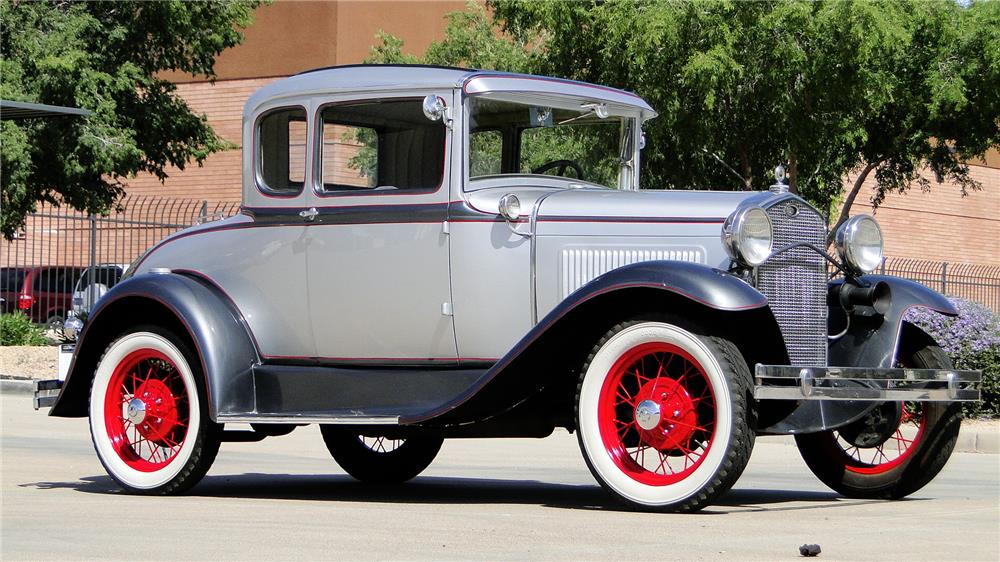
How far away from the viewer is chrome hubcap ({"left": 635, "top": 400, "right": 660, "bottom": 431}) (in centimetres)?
652

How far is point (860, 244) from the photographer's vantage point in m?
7.38

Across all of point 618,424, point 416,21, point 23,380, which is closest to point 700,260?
point 618,424

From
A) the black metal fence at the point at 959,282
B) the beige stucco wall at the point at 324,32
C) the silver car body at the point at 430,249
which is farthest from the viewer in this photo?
the beige stucco wall at the point at 324,32

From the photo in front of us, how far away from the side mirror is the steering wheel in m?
0.79

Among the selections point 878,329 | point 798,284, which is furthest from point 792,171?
point 798,284

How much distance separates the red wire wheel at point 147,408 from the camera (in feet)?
26.1

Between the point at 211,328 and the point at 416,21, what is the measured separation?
27.3 m

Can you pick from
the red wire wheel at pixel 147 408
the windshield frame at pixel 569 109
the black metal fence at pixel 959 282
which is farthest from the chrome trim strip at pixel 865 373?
the black metal fence at pixel 959 282

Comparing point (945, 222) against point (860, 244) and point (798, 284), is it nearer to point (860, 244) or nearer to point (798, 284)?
point (860, 244)

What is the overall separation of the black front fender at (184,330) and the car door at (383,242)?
0.45m

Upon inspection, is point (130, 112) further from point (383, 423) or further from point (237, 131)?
point (383, 423)

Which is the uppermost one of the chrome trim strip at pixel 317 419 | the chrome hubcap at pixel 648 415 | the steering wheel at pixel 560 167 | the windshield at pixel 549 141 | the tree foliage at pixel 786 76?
the tree foliage at pixel 786 76

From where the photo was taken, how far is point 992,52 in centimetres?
2295

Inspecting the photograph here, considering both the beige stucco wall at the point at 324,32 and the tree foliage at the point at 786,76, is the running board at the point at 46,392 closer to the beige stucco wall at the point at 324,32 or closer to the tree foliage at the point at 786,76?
the tree foliage at the point at 786,76
